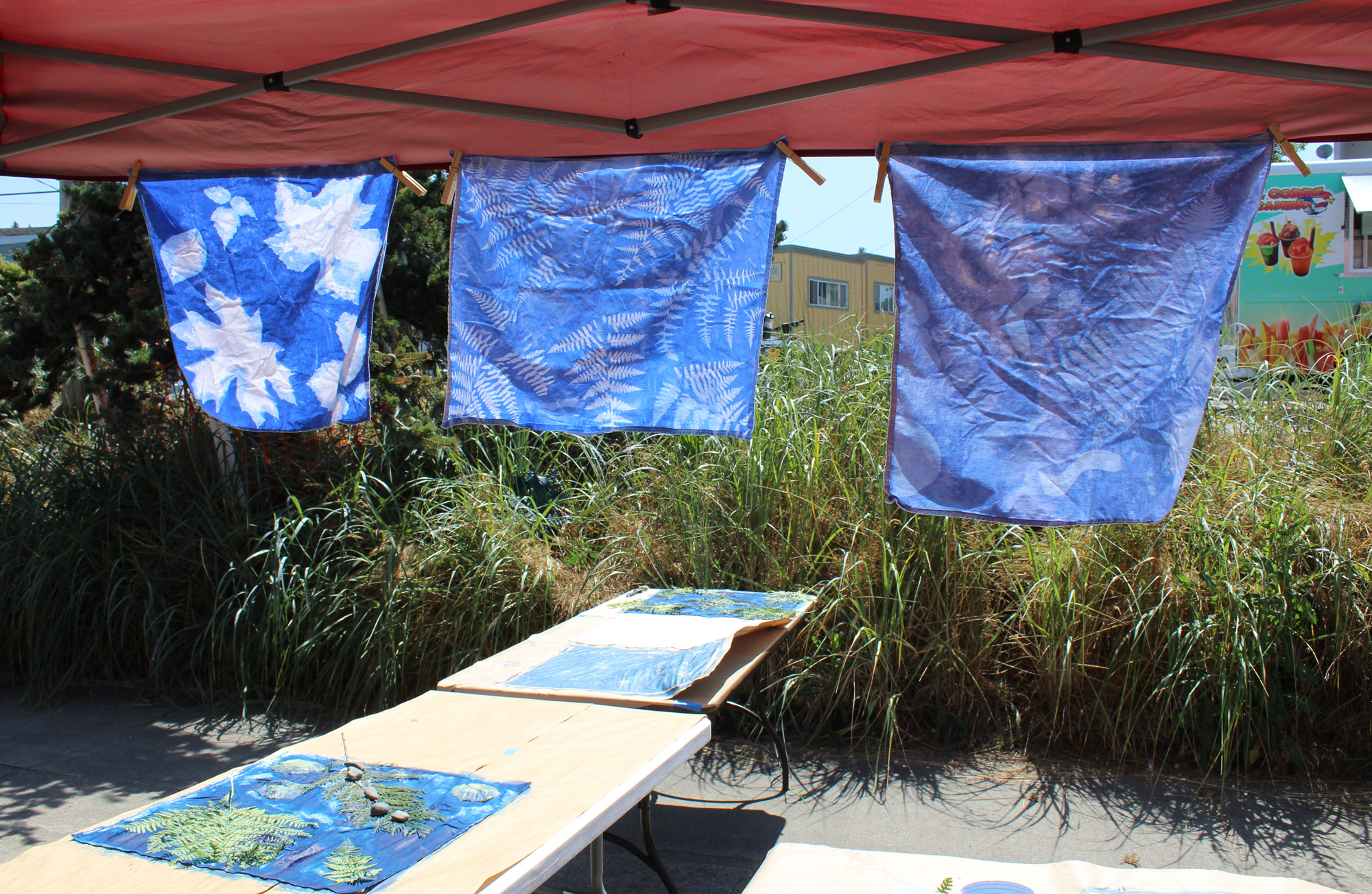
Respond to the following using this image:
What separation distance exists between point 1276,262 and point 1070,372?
25.3 feet

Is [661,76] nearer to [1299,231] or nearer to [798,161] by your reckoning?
[798,161]

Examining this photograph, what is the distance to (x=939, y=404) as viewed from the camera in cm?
286

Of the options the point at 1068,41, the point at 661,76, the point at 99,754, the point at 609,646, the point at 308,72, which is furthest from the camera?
the point at 99,754

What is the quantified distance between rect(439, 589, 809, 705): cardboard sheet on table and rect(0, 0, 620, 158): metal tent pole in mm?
1767

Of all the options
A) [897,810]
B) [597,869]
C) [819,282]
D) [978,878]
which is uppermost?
[819,282]

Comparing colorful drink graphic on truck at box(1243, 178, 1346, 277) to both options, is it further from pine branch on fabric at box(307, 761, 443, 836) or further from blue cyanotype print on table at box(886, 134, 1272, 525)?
pine branch on fabric at box(307, 761, 443, 836)

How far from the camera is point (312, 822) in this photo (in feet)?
5.89

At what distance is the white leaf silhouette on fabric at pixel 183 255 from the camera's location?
362 centimetres

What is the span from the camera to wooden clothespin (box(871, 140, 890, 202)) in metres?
3.02

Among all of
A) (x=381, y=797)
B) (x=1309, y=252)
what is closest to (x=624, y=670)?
(x=381, y=797)

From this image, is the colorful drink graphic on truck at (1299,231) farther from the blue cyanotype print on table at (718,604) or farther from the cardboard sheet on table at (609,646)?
the cardboard sheet on table at (609,646)

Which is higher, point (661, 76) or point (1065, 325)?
point (661, 76)

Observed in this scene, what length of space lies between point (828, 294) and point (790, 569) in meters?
16.5

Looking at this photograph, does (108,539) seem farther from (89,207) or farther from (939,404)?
(939,404)
